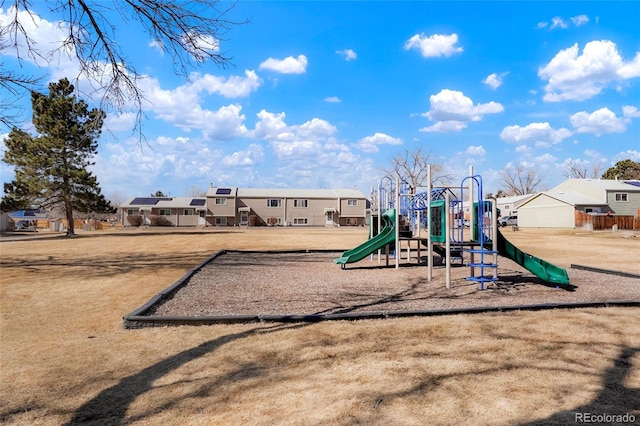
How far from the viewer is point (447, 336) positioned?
5270 millimetres

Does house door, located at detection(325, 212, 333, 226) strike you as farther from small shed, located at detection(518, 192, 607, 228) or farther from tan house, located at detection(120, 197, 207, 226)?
small shed, located at detection(518, 192, 607, 228)

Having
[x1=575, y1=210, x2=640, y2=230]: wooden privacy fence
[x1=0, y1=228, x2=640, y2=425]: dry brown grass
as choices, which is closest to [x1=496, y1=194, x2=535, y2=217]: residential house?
[x1=575, y1=210, x2=640, y2=230]: wooden privacy fence

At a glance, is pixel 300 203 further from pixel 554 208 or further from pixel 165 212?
pixel 554 208

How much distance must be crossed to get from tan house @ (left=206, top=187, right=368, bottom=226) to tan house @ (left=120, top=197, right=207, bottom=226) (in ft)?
8.13

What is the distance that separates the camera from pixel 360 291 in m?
8.95

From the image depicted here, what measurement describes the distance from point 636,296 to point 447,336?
540 cm

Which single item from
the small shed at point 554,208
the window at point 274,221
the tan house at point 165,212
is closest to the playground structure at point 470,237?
the small shed at point 554,208

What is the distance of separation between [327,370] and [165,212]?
68567mm

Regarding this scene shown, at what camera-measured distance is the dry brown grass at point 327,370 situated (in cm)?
336

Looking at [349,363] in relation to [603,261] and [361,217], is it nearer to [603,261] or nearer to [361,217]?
[603,261]

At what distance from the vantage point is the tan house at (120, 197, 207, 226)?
220 feet

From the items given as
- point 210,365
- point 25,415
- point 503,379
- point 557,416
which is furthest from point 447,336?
point 25,415

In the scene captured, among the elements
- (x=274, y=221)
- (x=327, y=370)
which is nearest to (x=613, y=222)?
(x=274, y=221)

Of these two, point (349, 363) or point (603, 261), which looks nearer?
point (349, 363)
